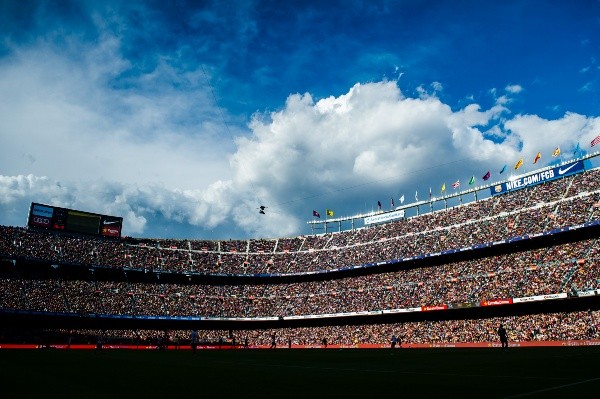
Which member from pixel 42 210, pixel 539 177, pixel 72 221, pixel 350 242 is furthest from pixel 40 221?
pixel 539 177

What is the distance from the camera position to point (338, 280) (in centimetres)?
7481

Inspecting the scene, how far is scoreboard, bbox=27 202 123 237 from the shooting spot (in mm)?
74562

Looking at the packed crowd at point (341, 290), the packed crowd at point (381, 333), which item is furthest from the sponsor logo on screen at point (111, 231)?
the packed crowd at point (381, 333)

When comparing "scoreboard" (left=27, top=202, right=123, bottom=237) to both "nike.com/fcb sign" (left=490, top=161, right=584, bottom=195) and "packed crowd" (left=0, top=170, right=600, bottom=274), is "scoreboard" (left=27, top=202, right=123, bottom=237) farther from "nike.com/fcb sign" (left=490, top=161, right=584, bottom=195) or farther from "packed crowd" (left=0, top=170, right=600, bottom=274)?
"nike.com/fcb sign" (left=490, top=161, right=584, bottom=195)

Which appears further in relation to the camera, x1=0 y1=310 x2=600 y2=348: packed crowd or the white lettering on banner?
the white lettering on banner

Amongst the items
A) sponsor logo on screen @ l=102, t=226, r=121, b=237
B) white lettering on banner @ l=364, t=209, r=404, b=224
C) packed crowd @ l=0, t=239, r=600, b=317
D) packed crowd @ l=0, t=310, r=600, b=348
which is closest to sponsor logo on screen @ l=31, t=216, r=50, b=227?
sponsor logo on screen @ l=102, t=226, r=121, b=237

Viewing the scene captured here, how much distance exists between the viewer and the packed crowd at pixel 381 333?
4325 cm

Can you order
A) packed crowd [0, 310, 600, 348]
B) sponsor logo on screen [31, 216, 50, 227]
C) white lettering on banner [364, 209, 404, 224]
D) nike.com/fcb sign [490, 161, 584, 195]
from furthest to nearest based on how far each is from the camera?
white lettering on banner [364, 209, 404, 224] → sponsor logo on screen [31, 216, 50, 227] → nike.com/fcb sign [490, 161, 584, 195] → packed crowd [0, 310, 600, 348]

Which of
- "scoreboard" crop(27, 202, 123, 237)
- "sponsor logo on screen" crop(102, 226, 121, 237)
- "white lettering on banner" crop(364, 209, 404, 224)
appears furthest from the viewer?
"sponsor logo on screen" crop(102, 226, 121, 237)

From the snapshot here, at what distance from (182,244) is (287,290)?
2528 cm

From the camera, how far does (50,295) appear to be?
64.2 m

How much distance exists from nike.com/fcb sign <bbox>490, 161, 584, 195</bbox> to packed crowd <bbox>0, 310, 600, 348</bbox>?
21633 millimetres

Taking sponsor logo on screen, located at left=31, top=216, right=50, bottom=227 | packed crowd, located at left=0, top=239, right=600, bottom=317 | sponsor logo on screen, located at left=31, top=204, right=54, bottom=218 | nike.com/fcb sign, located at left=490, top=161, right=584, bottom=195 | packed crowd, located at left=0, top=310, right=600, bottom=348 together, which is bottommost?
packed crowd, located at left=0, top=310, right=600, bottom=348
